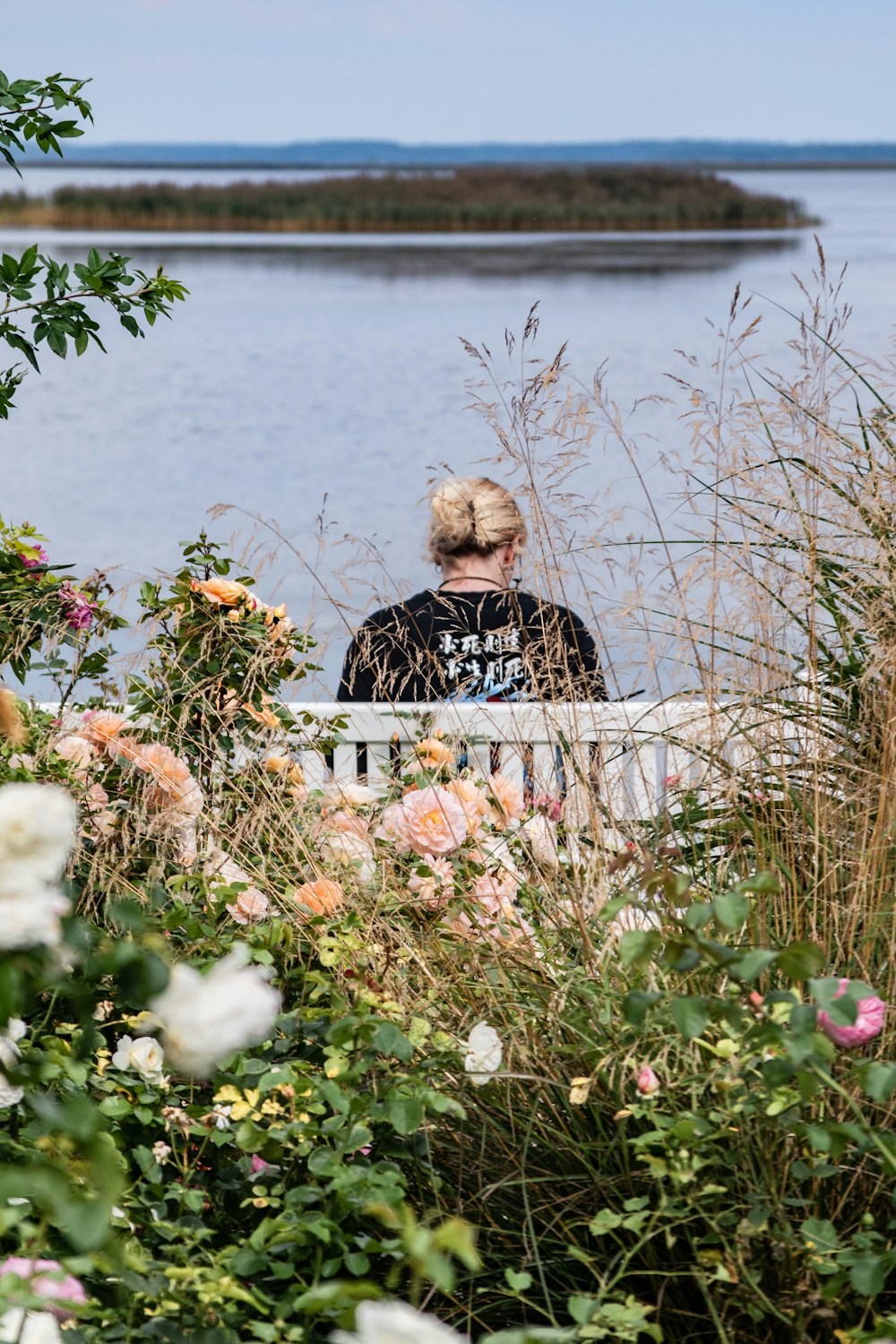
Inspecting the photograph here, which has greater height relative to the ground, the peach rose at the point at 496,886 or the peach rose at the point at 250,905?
the peach rose at the point at 496,886

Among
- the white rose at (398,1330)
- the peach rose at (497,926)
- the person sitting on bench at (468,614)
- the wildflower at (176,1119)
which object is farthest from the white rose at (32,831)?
the person sitting on bench at (468,614)

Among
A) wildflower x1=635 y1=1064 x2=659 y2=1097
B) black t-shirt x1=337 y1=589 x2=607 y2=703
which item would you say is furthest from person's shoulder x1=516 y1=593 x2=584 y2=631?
wildflower x1=635 y1=1064 x2=659 y2=1097

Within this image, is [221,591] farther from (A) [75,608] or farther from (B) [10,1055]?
(B) [10,1055]

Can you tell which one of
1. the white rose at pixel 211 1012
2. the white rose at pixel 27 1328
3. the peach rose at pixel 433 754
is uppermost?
the white rose at pixel 211 1012

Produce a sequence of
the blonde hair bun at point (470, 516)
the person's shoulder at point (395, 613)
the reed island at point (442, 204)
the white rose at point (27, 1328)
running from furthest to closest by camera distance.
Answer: the reed island at point (442, 204) < the blonde hair bun at point (470, 516) < the person's shoulder at point (395, 613) < the white rose at point (27, 1328)

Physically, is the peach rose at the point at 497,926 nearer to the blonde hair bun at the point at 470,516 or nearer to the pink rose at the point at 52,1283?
the pink rose at the point at 52,1283

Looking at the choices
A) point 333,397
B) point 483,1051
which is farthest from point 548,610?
point 333,397

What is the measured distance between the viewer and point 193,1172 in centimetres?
175

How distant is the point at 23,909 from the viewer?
1019 mm

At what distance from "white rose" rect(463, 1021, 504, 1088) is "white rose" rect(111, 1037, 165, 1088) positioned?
38cm

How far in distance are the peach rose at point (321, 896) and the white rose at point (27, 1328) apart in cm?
83

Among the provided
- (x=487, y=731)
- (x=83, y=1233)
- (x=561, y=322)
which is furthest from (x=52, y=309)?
(x=561, y=322)

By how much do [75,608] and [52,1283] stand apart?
1448 millimetres

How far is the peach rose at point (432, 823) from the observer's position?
6.98 feet
